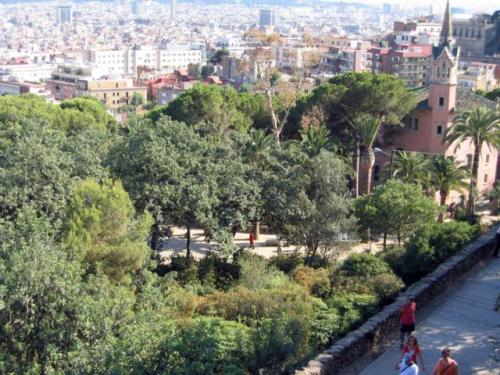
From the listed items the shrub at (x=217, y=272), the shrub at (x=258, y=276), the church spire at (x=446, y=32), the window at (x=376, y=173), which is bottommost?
the window at (x=376, y=173)

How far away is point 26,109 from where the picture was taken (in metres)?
38.2

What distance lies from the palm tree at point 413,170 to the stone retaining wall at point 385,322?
41.4 ft

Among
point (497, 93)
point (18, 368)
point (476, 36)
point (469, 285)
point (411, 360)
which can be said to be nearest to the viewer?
point (411, 360)

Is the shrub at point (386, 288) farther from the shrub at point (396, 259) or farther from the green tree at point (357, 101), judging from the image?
the green tree at point (357, 101)

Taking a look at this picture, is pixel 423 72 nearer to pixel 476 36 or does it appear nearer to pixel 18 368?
pixel 476 36

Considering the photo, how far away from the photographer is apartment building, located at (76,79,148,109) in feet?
390

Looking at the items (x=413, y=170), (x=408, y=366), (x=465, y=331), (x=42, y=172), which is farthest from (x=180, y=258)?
(x=408, y=366)

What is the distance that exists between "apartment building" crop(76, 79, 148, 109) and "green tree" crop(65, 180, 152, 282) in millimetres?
101493

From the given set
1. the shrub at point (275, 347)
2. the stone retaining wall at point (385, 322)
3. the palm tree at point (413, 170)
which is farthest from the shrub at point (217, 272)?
the palm tree at point (413, 170)

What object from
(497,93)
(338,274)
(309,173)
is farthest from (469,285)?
(497,93)

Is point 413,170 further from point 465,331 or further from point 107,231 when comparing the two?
point 465,331

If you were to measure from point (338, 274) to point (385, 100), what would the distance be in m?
22.6

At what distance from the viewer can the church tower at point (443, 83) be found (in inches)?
1563

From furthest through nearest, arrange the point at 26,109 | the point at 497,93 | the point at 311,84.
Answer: the point at 311,84 < the point at 497,93 < the point at 26,109
